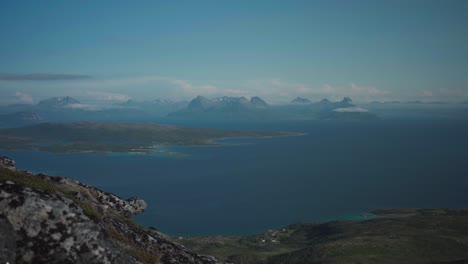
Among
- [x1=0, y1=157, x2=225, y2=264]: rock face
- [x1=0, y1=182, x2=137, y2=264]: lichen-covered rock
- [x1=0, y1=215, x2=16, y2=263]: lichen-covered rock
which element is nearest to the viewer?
[x1=0, y1=215, x2=16, y2=263]: lichen-covered rock

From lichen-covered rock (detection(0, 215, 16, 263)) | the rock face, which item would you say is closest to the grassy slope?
the rock face

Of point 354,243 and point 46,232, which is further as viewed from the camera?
point 354,243

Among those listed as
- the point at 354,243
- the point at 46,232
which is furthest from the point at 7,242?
the point at 354,243

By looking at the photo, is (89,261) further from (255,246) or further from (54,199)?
(255,246)

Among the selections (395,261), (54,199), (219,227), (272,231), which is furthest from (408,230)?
(54,199)

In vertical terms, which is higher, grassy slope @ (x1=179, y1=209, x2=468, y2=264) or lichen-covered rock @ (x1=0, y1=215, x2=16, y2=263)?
lichen-covered rock @ (x1=0, y1=215, x2=16, y2=263)

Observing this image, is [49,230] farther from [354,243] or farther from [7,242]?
[354,243]

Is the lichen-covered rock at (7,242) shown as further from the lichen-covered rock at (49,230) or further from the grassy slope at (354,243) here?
the grassy slope at (354,243)

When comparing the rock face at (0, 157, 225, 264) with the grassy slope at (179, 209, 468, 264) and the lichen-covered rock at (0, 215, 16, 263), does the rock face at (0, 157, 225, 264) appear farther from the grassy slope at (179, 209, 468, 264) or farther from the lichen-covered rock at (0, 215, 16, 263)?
the grassy slope at (179, 209, 468, 264)
